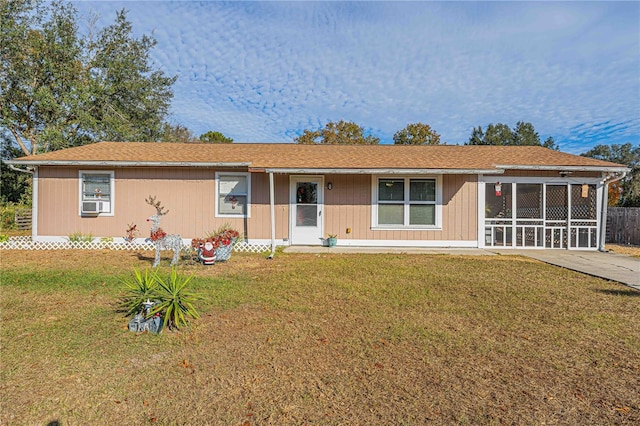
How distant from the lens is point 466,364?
313cm

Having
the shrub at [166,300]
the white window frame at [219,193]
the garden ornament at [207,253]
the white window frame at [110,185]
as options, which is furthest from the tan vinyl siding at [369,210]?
the shrub at [166,300]

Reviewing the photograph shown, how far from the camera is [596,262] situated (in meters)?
8.38

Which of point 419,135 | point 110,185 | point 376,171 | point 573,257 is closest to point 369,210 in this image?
point 376,171

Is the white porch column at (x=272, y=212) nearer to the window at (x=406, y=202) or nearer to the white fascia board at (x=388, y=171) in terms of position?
the white fascia board at (x=388, y=171)

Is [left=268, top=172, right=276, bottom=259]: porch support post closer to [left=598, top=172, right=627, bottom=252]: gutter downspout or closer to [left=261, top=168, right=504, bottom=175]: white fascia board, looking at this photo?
[left=261, top=168, right=504, bottom=175]: white fascia board

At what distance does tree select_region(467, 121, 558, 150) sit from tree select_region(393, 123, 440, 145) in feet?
45.9

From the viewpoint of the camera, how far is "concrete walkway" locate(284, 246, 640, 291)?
6.91m

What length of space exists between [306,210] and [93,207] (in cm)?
658

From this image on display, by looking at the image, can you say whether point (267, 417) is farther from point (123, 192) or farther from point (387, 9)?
point (387, 9)

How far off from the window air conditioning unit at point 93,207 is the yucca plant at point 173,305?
25.9 feet

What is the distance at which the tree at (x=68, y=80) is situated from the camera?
19062 millimetres

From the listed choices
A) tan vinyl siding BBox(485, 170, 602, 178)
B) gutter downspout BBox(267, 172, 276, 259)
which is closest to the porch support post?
gutter downspout BBox(267, 172, 276, 259)

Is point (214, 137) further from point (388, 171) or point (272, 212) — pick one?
point (388, 171)

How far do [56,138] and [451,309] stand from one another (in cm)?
2179
